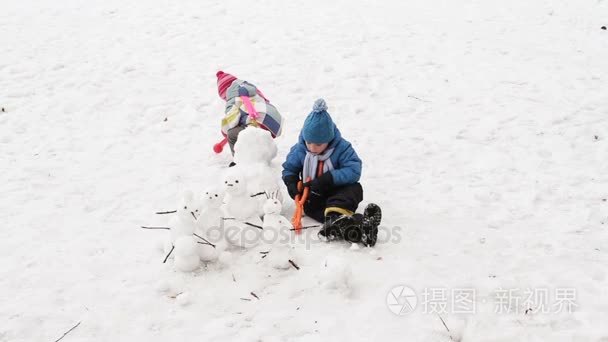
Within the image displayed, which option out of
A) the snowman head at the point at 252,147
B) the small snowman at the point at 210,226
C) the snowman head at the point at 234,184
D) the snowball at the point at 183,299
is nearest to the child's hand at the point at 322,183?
the snowman head at the point at 252,147

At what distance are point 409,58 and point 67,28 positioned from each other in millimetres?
5979

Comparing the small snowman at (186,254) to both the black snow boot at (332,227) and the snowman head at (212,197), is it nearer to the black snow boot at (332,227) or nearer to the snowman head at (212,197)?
the snowman head at (212,197)

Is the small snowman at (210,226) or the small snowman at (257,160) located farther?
the small snowman at (257,160)

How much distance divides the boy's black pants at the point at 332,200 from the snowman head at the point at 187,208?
108 cm

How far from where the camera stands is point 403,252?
3807mm

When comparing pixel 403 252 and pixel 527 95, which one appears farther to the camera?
pixel 527 95

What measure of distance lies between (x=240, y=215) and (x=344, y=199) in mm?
836

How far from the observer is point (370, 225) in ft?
12.3

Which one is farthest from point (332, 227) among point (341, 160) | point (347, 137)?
Answer: point (347, 137)

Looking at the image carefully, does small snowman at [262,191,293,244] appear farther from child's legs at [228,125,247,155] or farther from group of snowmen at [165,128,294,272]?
child's legs at [228,125,247,155]

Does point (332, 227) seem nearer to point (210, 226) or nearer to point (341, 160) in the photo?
point (341, 160)

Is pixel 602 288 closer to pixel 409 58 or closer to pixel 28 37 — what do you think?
pixel 409 58

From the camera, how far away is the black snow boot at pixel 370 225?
12.3 feet

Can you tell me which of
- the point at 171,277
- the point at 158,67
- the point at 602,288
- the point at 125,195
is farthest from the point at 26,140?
the point at 602,288
